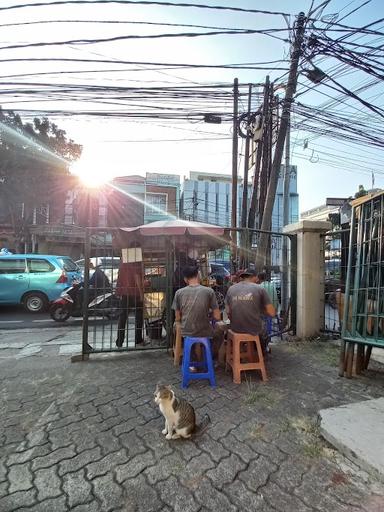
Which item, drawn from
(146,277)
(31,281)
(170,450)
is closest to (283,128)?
(146,277)

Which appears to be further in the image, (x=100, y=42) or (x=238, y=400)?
(x=100, y=42)

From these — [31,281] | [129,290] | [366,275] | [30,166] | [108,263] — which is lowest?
[31,281]

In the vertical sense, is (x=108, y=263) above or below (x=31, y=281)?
above

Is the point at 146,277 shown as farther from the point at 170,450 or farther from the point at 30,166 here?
the point at 30,166

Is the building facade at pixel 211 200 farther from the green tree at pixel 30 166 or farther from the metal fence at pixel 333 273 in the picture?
the metal fence at pixel 333 273

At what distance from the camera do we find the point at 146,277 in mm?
5520

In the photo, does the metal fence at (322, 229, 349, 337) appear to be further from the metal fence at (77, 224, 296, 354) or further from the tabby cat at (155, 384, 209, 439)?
the tabby cat at (155, 384, 209, 439)

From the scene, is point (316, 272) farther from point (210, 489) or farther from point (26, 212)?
point (26, 212)

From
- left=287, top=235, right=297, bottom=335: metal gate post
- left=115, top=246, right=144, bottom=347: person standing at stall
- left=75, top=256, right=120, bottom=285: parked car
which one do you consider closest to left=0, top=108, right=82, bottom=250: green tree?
left=75, top=256, right=120, bottom=285: parked car

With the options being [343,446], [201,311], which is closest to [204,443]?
[343,446]

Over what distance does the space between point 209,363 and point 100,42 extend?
5.41 metres

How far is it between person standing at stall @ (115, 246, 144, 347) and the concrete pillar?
2985mm

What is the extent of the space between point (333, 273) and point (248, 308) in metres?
3.03

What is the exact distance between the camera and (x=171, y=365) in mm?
4594
